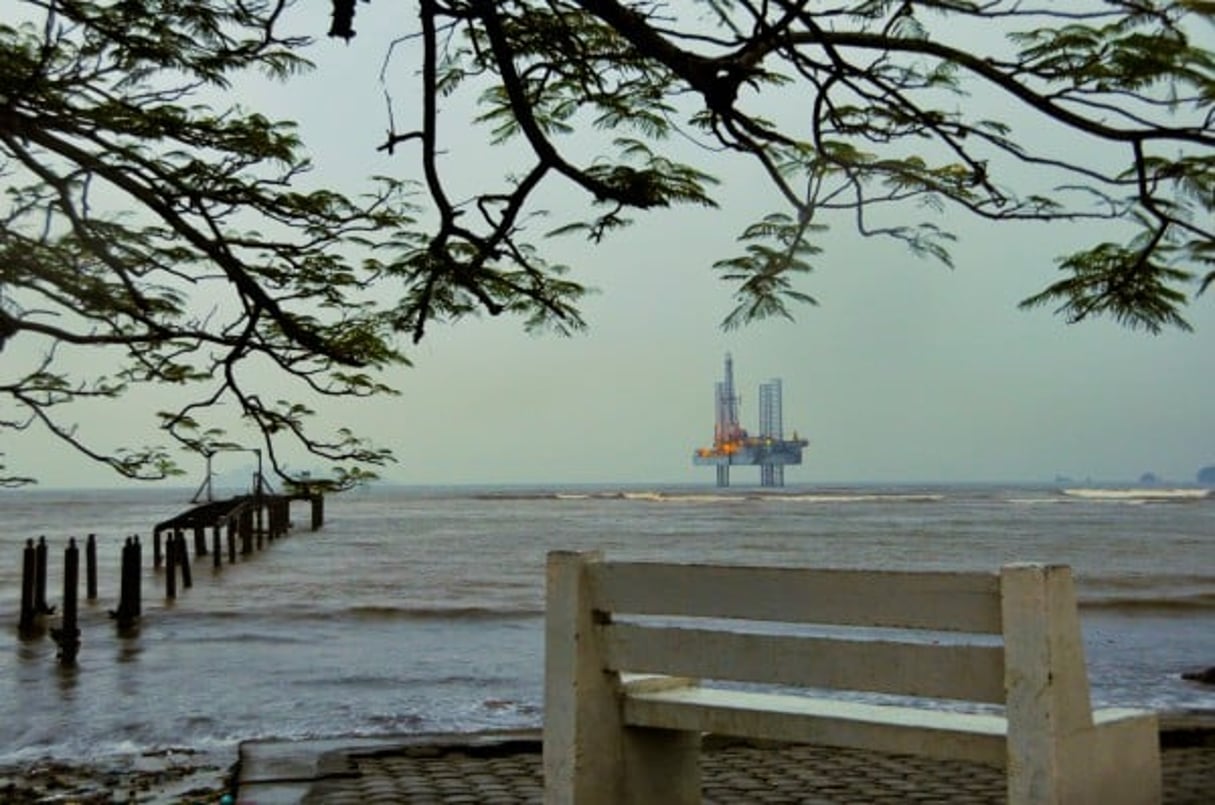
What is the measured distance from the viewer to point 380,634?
19641 mm

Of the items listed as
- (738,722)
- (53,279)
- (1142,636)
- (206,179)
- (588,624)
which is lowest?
(1142,636)

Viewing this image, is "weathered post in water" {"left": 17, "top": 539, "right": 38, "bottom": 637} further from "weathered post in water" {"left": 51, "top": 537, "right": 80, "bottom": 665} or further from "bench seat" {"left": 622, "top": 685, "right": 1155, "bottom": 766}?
"bench seat" {"left": 622, "top": 685, "right": 1155, "bottom": 766}

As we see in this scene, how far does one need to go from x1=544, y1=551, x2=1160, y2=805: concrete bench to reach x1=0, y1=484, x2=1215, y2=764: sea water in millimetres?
5256

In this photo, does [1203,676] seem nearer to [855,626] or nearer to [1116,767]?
[1116,767]

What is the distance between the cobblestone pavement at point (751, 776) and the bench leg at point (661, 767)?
1.44 metres

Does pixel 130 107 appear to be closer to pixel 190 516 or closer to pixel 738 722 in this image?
pixel 738 722

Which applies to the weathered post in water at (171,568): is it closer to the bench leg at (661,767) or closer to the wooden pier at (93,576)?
the wooden pier at (93,576)

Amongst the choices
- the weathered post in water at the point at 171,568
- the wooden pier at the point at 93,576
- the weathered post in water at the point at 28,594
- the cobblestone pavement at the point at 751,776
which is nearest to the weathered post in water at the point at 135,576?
the wooden pier at the point at 93,576

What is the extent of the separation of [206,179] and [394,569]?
29.5 m

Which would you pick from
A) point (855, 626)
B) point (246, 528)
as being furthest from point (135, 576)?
point (855, 626)

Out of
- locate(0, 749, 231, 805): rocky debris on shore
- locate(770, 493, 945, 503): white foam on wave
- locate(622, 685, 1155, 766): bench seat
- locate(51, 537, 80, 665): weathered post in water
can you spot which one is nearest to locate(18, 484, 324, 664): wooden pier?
locate(51, 537, 80, 665): weathered post in water

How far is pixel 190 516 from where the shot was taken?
33094 mm

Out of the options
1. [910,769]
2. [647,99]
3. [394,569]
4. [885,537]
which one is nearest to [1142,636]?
[910,769]

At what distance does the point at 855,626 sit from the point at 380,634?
16691 mm
